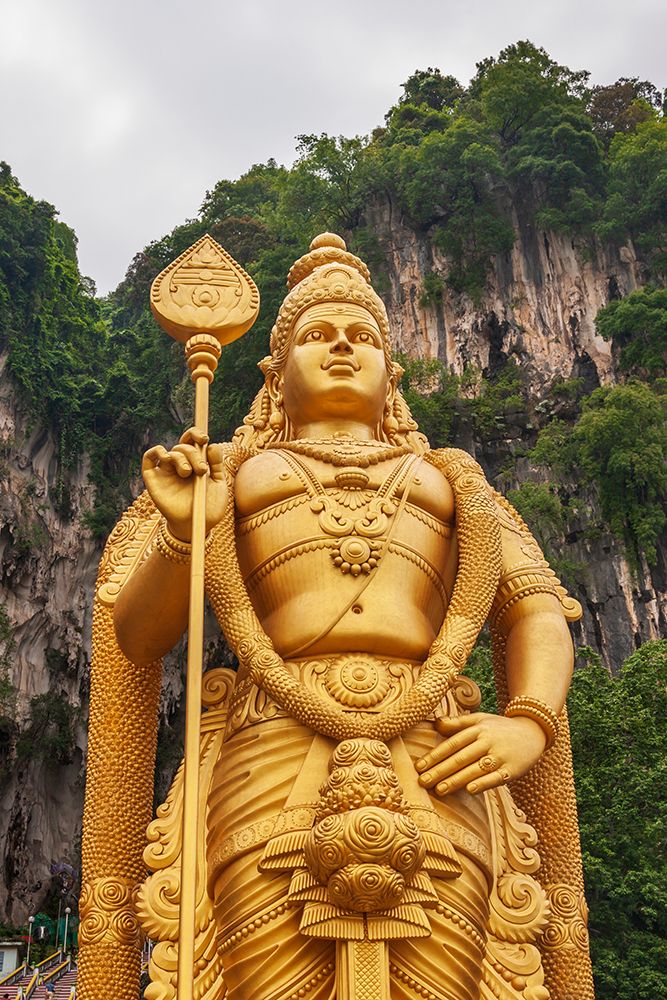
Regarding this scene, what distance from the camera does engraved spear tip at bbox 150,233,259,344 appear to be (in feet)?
11.5

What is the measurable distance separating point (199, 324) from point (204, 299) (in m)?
0.11

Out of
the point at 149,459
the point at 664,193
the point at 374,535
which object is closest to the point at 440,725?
the point at 374,535

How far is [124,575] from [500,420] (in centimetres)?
1777

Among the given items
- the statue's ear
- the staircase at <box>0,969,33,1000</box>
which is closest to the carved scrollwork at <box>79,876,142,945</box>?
the statue's ear

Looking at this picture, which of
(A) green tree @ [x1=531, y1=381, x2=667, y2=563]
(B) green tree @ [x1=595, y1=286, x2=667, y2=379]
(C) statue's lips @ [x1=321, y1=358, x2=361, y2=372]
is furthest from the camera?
(B) green tree @ [x1=595, y1=286, x2=667, y2=379]

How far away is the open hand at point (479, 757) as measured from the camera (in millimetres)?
3268

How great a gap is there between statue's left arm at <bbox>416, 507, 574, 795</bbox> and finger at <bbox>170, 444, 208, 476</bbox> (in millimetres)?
1182

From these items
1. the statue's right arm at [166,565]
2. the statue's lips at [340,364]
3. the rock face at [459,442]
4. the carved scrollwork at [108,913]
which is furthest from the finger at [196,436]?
the rock face at [459,442]

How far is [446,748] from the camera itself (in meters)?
3.32

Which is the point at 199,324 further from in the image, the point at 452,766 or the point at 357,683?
the point at 452,766

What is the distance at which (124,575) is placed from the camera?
407cm

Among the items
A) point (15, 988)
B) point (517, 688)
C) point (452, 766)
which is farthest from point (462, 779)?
point (15, 988)

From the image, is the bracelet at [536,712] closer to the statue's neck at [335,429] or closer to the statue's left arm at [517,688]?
the statue's left arm at [517,688]

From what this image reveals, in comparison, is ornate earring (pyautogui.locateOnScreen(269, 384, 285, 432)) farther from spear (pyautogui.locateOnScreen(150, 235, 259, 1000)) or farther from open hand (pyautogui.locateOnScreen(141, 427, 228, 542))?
open hand (pyautogui.locateOnScreen(141, 427, 228, 542))
